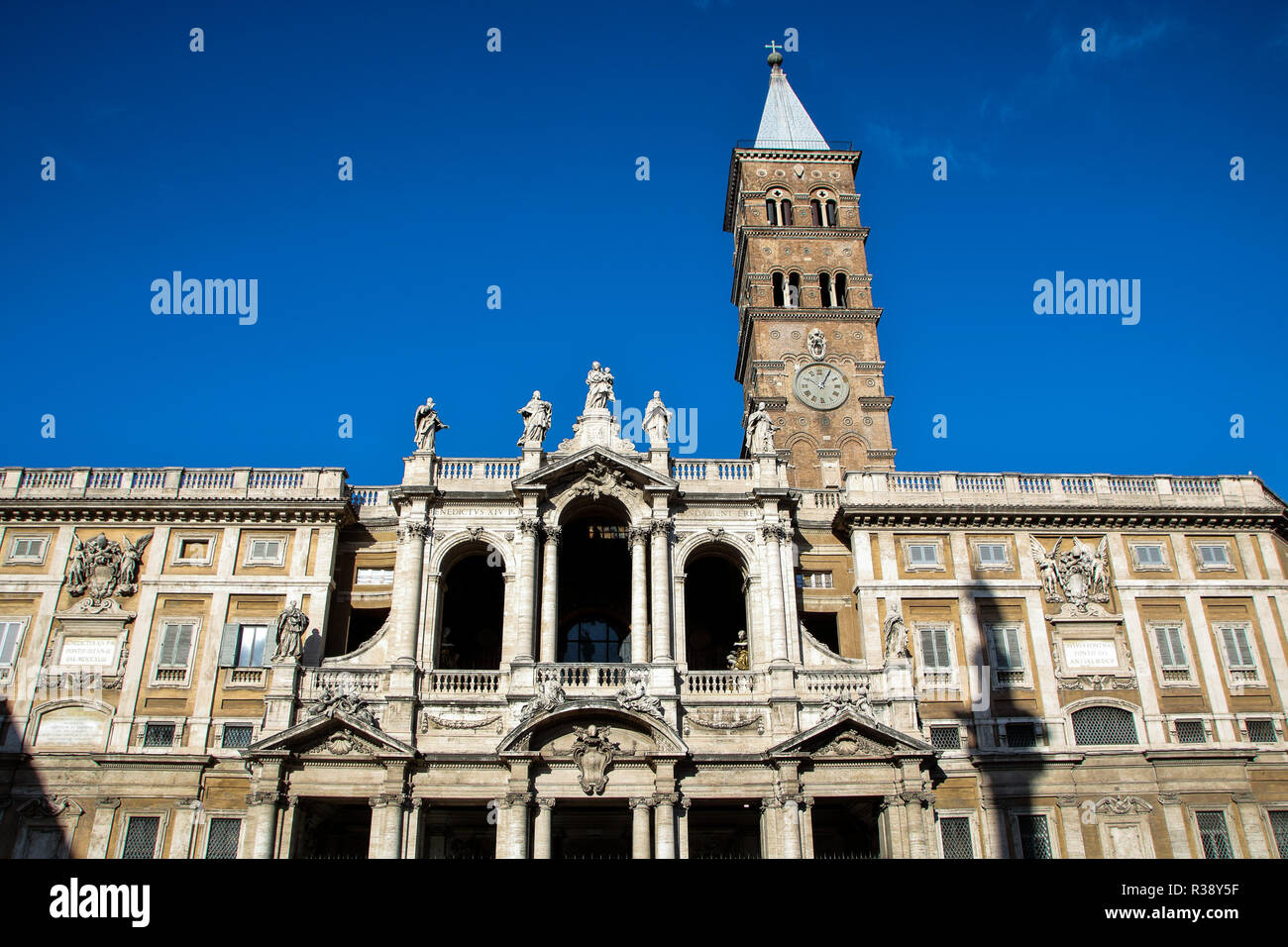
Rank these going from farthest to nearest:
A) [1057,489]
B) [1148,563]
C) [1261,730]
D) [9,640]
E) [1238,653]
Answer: [1057,489]
[1148,563]
[1238,653]
[1261,730]
[9,640]

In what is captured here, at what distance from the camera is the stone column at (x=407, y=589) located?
1328 inches

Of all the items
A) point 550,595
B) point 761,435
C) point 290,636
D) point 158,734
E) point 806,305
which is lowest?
point 158,734

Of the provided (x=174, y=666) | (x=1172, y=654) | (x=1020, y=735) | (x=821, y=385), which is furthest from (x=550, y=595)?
(x=821, y=385)

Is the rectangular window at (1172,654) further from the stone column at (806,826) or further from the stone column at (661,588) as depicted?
the stone column at (661,588)

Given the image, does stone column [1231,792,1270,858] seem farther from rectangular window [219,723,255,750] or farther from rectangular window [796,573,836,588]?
rectangular window [219,723,255,750]

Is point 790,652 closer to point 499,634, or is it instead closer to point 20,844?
point 499,634

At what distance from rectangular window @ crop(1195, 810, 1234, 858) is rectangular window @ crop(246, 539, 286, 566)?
31339mm

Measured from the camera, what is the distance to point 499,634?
3834cm

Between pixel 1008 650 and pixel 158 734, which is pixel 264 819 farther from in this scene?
pixel 1008 650

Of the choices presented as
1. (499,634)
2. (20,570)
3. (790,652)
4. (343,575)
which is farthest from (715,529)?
(20,570)

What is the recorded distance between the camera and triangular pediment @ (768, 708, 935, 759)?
3189 centimetres

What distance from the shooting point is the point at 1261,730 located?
117ft

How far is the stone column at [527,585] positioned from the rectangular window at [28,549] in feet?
54.4

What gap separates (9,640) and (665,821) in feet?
73.6
